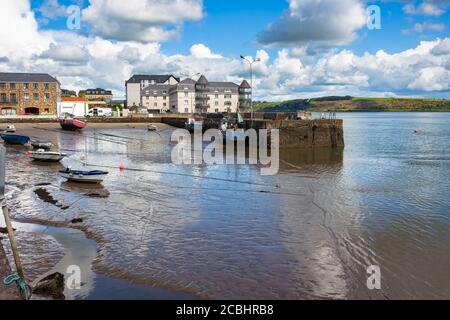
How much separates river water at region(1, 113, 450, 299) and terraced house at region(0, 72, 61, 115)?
6127cm

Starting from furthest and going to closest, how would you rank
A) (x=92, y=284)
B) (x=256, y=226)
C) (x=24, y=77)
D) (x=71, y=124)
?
(x=24, y=77)
(x=71, y=124)
(x=256, y=226)
(x=92, y=284)

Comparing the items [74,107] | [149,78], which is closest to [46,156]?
[74,107]

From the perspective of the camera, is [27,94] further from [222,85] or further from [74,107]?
[222,85]

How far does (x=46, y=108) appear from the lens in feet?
289

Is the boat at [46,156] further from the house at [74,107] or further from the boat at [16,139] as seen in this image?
the house at [74,107]

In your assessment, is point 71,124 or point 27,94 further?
→ point 27,94

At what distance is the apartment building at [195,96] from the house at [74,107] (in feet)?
102

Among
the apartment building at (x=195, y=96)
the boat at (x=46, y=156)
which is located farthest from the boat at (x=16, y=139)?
the apartment building at (x=195, y=96)

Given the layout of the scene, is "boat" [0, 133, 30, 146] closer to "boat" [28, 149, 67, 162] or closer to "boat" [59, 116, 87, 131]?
"boat" [28, 149, 67, 162]

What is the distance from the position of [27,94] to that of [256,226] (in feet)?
272

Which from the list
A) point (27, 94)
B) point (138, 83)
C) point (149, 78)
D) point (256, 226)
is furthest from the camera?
point (149, 78)

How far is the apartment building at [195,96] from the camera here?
129000mm

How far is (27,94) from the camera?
8656 cm
